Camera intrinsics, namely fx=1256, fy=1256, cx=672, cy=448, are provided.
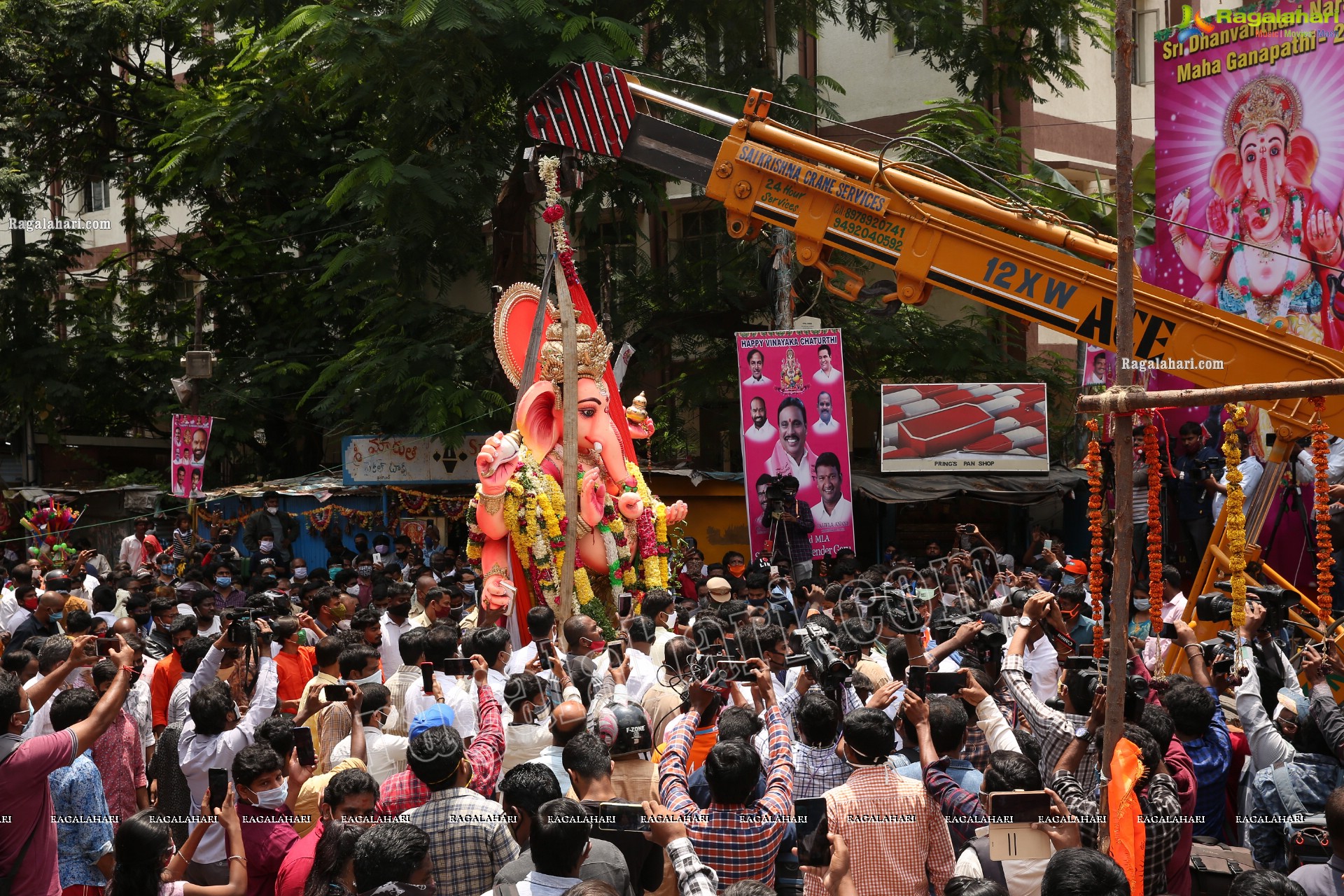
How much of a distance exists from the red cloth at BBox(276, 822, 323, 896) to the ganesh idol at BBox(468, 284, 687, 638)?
6.23 metres

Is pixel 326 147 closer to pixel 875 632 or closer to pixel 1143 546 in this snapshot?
pixel 1143 546

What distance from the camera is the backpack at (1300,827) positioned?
386cm

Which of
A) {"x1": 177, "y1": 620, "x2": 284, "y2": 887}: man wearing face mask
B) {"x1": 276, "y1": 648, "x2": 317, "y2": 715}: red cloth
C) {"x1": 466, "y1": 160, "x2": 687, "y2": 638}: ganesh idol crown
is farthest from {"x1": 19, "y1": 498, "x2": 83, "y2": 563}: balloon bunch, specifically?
{"x1": 177, "y1": 620, "x2": 284, "y2": 887}: man wearing face mask

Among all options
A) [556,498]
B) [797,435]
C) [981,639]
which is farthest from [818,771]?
[797,435]

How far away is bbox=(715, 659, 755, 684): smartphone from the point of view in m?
4.96

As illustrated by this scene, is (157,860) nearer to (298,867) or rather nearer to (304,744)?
(298,867)

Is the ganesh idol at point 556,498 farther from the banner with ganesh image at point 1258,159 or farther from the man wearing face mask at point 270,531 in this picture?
the banner with ganesh image at point 1258,159

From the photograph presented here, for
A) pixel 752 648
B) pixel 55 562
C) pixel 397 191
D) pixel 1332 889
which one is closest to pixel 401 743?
pixel 752 648

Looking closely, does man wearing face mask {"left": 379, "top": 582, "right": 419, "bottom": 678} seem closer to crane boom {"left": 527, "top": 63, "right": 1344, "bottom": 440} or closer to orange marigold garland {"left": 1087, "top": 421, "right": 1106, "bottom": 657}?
crane boom {"left": 527, "top": 63, "right": 1344, "bottom": 440}

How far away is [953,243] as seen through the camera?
8.16 metres

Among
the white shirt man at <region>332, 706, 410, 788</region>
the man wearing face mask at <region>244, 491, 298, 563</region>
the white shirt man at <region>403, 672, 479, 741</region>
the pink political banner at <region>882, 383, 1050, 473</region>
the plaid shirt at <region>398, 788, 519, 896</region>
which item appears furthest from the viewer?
the man wearing face mask at <region>244, 491, 298, 563</region>

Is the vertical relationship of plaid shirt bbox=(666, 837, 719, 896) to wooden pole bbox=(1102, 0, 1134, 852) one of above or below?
below

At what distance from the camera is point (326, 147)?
19.2 m

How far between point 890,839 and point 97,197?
85.2 ft
